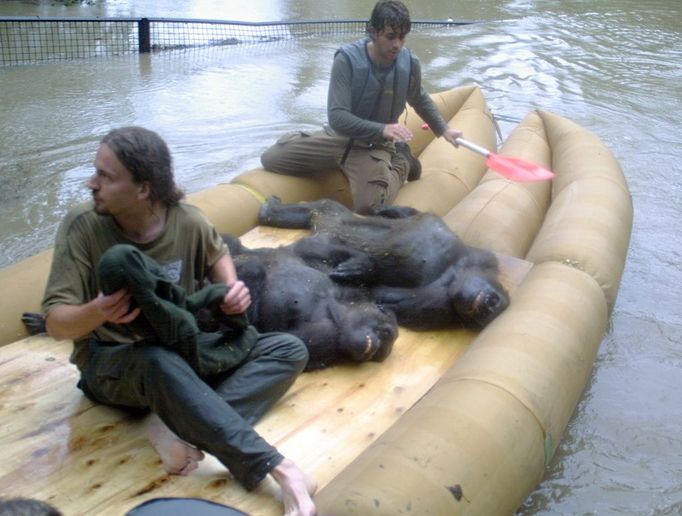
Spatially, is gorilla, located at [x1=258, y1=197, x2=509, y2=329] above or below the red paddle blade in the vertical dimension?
below

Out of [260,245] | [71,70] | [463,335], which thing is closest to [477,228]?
[463,335]

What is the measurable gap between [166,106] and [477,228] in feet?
16.7

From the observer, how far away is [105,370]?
2891mm

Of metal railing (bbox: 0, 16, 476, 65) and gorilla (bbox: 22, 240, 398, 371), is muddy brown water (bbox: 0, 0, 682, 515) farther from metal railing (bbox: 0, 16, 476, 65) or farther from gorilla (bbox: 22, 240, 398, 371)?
gorilla (bbox: 22, 240, 398, 371)

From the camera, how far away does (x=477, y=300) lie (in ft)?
12.5

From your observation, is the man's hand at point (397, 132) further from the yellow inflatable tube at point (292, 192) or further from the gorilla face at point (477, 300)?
the gorilla face at point (477, 300)

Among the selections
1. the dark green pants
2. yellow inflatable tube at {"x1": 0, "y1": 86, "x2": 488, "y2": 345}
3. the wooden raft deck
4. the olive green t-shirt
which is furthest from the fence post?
the dark green pants

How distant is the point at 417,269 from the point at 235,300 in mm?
1342

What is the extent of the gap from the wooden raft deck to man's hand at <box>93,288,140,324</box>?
63 cm

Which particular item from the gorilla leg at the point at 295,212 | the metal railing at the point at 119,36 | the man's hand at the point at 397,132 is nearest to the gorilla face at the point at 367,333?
the gorilla leg at the point at 295,212

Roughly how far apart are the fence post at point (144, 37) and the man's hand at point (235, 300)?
27.4 feet

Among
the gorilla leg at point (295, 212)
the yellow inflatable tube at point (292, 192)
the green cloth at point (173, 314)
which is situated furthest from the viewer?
the gorilla leg at point (295, 212)

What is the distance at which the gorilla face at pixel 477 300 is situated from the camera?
12.6ft

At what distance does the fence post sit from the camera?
1041 cm
